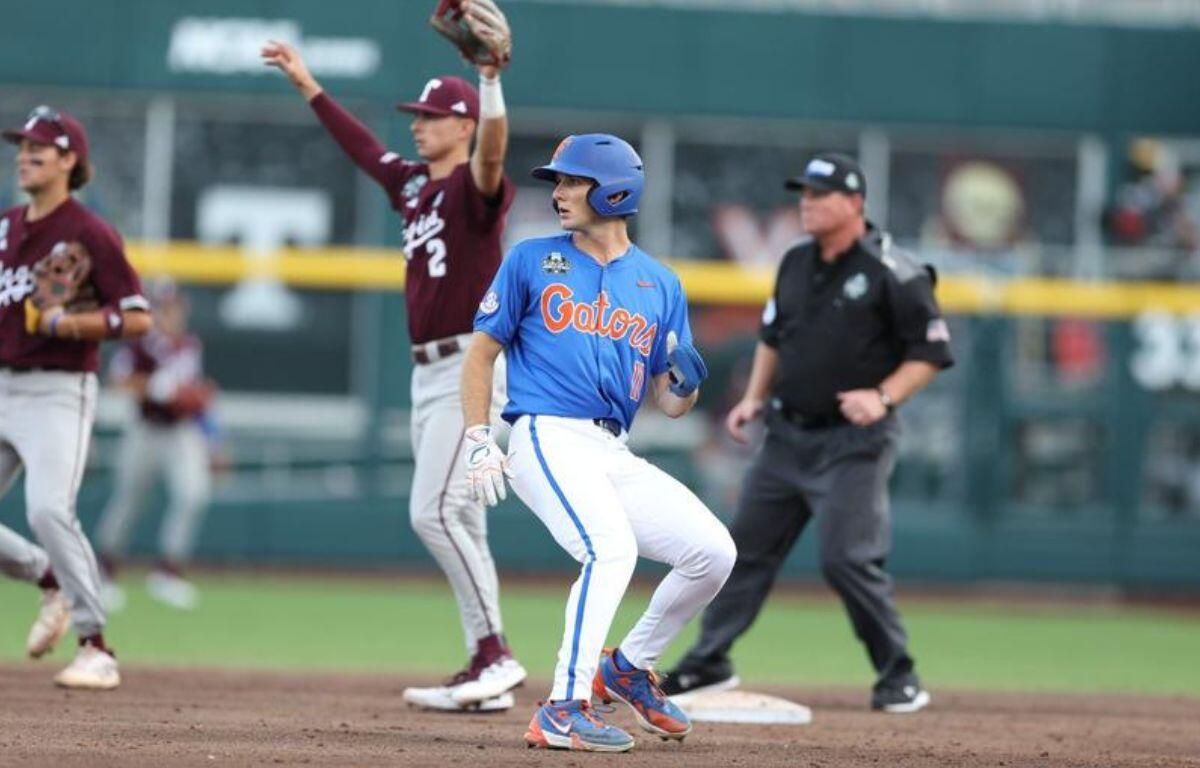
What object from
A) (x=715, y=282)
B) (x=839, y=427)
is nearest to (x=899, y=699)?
(x=839, y=427)

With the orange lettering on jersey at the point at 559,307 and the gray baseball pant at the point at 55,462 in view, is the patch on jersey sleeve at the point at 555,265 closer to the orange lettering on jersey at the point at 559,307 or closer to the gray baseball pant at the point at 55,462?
the orange lettering on jersey at the point at 559,307

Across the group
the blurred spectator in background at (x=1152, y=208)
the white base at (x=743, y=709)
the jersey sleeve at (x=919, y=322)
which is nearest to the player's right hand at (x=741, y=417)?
the jersey sleeve at (x=919, y=322)

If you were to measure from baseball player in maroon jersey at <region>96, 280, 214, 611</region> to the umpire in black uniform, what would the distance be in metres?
6.27

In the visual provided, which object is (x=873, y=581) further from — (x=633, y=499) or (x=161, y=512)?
(x=161, y=512)

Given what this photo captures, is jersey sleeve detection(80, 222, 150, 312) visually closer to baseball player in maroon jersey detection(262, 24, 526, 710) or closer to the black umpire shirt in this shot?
baseball player in maroon jersey detection(262, 24, 526, 710)

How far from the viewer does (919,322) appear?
342 inches

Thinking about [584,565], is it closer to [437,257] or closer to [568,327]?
[568,327]

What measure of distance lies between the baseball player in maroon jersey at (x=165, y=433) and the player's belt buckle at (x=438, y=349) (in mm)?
6340

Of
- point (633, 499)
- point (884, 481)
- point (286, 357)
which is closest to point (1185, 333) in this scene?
point (286, 357)

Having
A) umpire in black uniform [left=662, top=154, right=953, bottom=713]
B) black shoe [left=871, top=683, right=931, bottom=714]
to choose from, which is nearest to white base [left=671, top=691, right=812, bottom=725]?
umpire in black uniform [left=662, top=154, right=953, bottom=713]

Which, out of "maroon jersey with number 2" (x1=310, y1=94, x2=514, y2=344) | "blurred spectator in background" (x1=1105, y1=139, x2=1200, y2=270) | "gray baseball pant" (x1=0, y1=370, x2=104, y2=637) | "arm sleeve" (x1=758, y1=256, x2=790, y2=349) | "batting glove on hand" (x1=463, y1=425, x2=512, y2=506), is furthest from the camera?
"blurred spectator in background" (x1=1105, y1=139, x2=1200, y2=270)

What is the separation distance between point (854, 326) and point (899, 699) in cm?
153

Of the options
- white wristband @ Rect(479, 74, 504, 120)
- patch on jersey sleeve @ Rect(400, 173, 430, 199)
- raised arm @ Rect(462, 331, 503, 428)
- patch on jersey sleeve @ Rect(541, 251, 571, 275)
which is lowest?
raised arm @ Rect(462, 331, 503, 428)

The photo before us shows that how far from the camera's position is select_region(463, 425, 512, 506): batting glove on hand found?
6.39m
